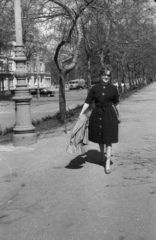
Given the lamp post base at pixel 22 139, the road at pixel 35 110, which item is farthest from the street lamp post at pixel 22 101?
the road at pixel 35 110

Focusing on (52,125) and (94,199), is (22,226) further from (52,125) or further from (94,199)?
(52,125)

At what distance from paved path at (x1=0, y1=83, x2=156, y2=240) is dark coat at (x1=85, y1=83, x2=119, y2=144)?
64 centimetres

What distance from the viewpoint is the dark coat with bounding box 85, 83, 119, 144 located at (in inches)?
242

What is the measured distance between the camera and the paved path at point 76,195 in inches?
154

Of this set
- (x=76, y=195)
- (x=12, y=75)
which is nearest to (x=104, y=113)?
(x=76, y=195)

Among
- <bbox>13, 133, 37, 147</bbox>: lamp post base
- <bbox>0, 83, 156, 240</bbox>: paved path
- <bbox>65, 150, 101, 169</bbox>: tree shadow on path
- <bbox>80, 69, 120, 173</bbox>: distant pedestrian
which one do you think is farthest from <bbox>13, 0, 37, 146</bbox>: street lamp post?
<bbox>80, 69, 120, 173</bbox>: distant pedestrian

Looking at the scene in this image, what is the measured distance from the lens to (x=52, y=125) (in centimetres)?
1294

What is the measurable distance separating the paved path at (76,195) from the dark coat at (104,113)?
2.09 ft

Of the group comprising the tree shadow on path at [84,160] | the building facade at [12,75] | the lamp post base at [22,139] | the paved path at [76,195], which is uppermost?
the building facade at [12,75]

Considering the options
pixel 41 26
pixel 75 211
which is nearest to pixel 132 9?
pixel 41 26

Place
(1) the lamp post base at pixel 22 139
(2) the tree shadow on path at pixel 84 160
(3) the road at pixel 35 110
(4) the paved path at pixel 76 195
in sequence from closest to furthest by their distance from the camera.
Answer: (4) the paved path at pixel 76 195 → (2) the tree shadow on path at pixel 84 160 → (1) the lamp post base at pixel 22 139 → (3) the road at pixel 35 110

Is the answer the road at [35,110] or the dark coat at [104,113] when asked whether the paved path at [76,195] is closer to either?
the dark coat at [104,113]

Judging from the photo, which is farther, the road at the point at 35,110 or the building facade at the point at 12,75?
the building facade at the point at 12,75

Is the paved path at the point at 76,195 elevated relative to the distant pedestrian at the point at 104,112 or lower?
lower
